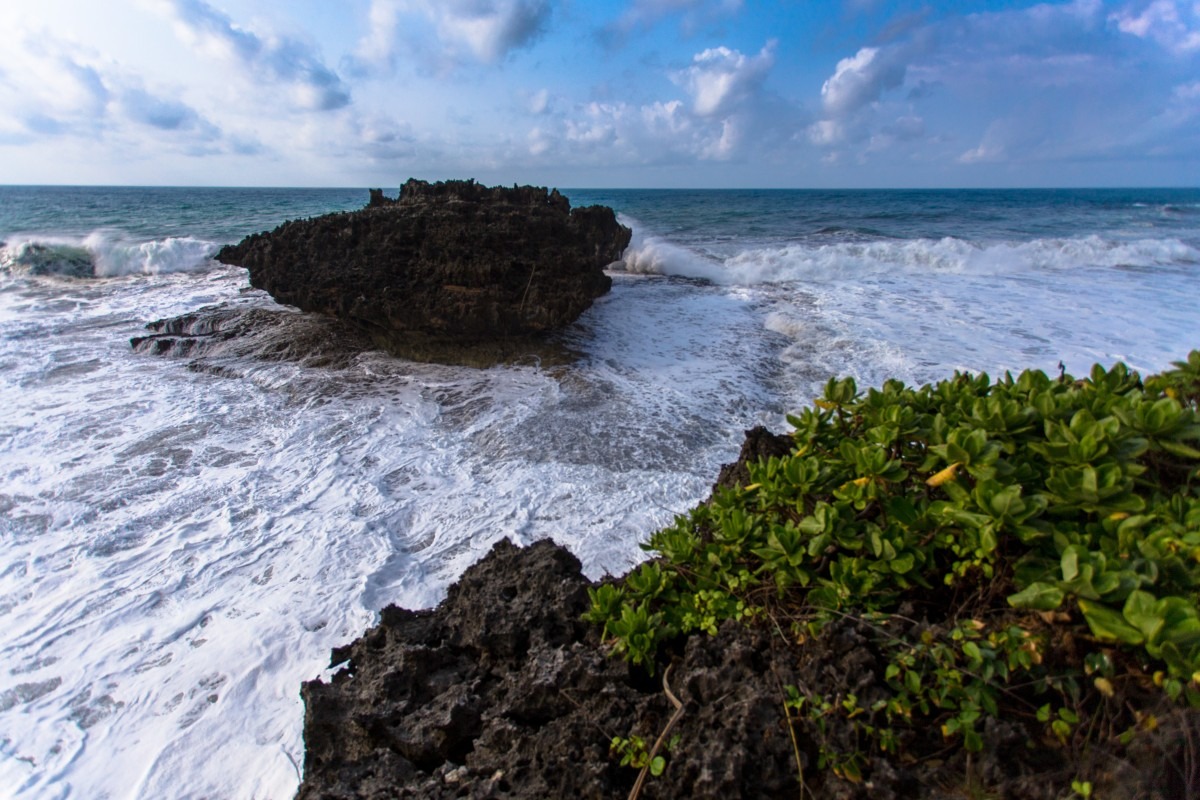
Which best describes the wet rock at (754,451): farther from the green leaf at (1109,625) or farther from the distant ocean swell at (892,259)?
the distant ocean swell at (892,259)

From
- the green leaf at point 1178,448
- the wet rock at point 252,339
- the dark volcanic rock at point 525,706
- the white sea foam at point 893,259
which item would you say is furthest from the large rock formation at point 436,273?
the green leaf at point 1178,448

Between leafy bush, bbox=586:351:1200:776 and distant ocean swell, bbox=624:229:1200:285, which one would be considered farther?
distant ocean swell, bbox=624:229:1200:285

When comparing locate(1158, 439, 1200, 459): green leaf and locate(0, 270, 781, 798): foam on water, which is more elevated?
locate(1158, 439, 1200, 459): green leaf

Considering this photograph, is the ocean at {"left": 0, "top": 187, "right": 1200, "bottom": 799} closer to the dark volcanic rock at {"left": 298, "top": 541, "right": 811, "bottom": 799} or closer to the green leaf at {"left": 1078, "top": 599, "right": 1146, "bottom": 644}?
the dark volcanic rock at {"left": 298, "top": 541, "right": 811, "bottom": 799}

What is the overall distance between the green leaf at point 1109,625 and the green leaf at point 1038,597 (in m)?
0.05

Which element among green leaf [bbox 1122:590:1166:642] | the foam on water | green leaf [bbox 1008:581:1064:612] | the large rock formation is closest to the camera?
green leaf [bbox 1122:590:1166:642]

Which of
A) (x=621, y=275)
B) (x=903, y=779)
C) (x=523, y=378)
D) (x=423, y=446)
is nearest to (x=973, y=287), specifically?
(x=621, y=275)

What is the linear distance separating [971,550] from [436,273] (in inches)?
307

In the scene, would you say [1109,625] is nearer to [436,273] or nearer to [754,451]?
[754,451]

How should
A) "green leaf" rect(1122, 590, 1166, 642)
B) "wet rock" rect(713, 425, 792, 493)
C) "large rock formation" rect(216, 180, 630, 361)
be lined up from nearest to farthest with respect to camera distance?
"green leaf" rect(1122, 590, 1166, 642), "wet rock" rect(713, 425, 792, 493), "large rock formation" rect(216, 180, 630, 361)

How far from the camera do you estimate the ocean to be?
299 cm

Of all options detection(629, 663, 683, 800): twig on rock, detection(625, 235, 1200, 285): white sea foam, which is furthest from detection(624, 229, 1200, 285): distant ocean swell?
detection(629, 663, 683, 800): twig on rock

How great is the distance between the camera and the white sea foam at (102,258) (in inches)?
563

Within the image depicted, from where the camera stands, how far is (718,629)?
1653 mm
